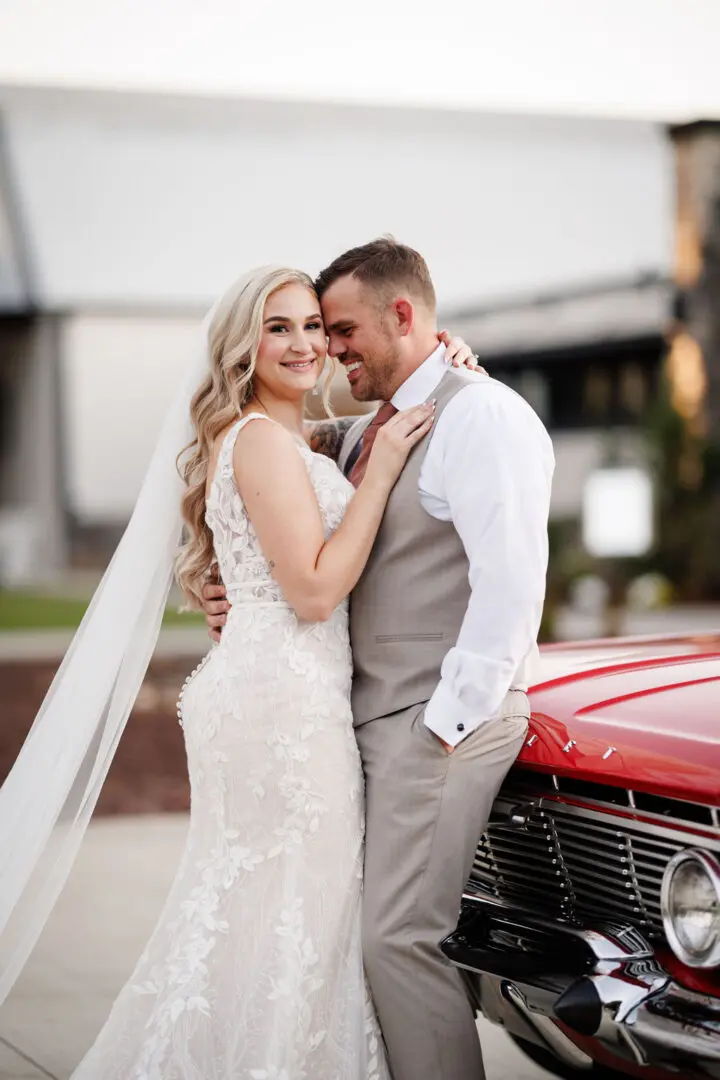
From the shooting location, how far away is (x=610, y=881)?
2.65 meters

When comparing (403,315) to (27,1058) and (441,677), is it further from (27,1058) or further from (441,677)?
(27,1058)

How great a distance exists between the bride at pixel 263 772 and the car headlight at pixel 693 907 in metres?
0.82

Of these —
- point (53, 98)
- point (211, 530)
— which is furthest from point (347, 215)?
point (211, 530)

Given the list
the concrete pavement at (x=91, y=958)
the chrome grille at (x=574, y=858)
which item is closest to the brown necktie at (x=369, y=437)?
the chrome grille at (x=574, y=858)

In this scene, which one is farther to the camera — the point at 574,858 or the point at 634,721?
the point at 574,858

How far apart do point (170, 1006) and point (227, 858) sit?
353mm

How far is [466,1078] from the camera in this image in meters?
2.81

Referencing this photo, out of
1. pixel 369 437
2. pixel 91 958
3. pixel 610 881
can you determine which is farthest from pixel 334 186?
pixel 610 881

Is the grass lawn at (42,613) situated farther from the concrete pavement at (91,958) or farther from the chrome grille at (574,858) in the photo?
the chrome grille at (574,858)

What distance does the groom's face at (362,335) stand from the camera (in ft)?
10.5

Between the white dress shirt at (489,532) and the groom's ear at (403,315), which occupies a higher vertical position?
the groom's ear at (403,315)

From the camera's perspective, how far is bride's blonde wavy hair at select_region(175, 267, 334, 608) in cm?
325

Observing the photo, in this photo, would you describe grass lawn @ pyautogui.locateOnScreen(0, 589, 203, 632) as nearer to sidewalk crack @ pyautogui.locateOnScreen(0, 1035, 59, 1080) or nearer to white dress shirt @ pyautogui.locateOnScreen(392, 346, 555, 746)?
sidewalk crack @ pyautogui.locateOnScreen(0, 1035, 59, 1080)

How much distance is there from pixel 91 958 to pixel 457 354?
3065mm
